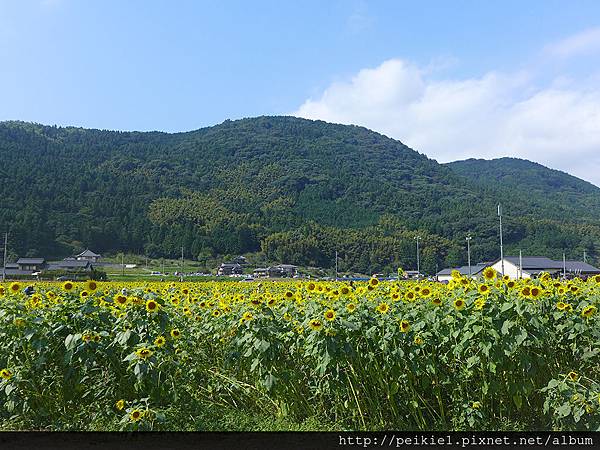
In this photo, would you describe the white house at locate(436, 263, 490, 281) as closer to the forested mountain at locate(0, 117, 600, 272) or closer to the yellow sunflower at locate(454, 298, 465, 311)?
the yellow sunflower at locate(454, 298, 465, 311)

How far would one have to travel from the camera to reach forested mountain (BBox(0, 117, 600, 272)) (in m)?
90.1

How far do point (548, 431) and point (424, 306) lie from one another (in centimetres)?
137

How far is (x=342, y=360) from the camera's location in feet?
14.5

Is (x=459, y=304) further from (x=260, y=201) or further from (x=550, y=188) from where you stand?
(x=550, y=188)

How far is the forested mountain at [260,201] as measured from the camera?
90.1 meters

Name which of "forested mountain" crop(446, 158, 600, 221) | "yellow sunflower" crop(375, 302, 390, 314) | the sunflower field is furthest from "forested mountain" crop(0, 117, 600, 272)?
"yellow sunflower" crop(375, 302, 390, 314)

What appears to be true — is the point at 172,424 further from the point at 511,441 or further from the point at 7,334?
the point at 511,441

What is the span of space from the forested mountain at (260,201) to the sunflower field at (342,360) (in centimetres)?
7888

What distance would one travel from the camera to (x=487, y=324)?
4.23 metres

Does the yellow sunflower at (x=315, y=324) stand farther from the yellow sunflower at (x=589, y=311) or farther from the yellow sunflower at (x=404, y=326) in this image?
the yellow sunflower at (x=589, y=311)

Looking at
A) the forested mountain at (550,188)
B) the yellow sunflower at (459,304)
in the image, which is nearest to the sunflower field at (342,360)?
the yellow sunflower at (459,304)

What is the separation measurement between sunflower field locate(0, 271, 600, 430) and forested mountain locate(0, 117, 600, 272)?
78.9m

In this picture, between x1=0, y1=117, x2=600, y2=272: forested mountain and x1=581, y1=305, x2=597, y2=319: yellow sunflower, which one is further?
x1=0, y1=117, x2=600, y2=272: forested mountain

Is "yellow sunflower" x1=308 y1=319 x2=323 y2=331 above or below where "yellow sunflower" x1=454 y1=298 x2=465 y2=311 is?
below
